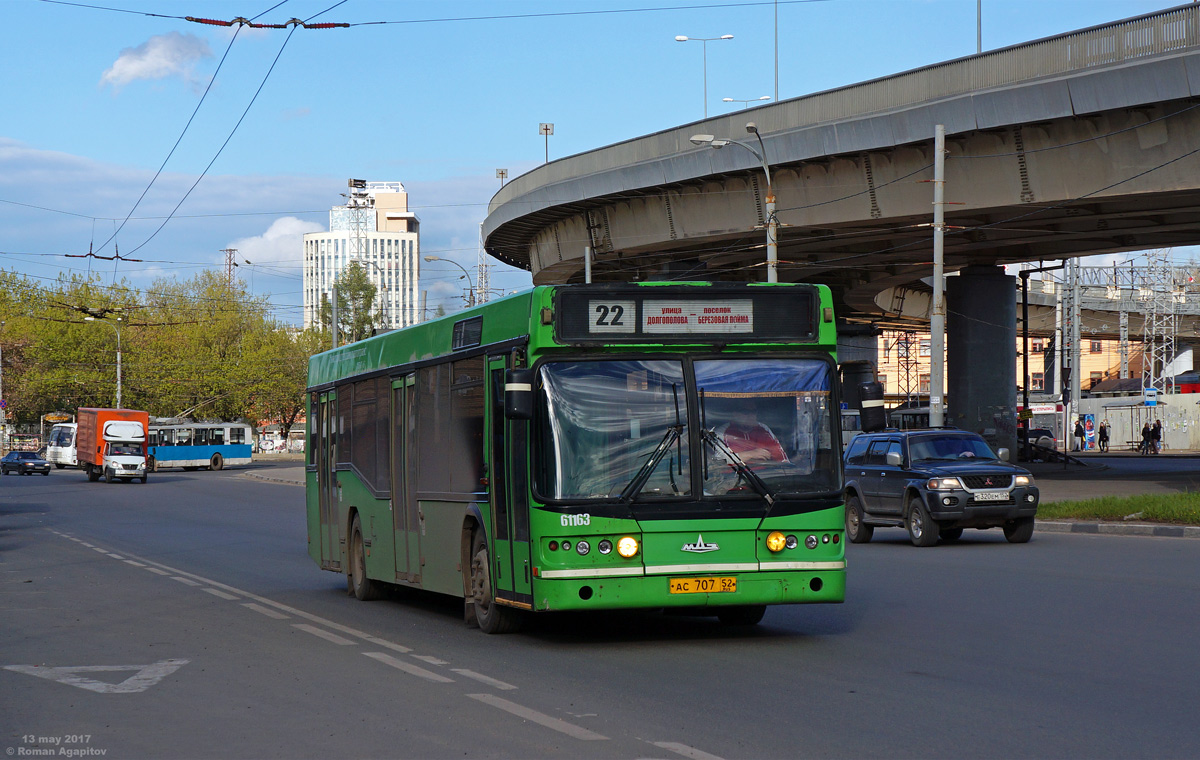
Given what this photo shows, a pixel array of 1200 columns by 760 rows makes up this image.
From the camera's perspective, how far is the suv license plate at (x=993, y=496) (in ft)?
66.2

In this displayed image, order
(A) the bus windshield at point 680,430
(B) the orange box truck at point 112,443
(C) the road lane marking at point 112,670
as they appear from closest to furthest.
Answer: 1. (C) the road lane marking at point 112,670
2. (A) the bus windshield at point 680,430
3. (B) the orange box truck at point 112,443

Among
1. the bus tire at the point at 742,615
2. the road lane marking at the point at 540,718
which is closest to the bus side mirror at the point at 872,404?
the bus tire at the point at 742,615

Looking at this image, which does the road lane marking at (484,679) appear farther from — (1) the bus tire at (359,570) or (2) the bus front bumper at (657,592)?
(1) the bus tire at (359,570)

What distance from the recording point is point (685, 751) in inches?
258

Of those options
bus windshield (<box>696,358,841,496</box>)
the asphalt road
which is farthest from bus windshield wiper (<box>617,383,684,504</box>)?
the asphalt road

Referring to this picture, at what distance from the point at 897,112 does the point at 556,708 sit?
2582 cm

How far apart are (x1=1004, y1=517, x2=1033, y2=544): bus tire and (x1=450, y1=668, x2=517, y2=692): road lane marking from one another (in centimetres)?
1348

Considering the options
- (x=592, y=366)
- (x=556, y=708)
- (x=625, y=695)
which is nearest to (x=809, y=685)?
(x=625, y=695)

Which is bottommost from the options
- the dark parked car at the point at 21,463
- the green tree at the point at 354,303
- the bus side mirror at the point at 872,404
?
the dark parked car at the point at 21,463

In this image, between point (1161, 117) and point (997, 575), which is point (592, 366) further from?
point (1161, 117)

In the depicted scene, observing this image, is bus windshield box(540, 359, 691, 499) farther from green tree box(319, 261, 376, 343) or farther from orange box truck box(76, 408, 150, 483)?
green tree box(319, 261, 376, 343)

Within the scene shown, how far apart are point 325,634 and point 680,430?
12.6ft

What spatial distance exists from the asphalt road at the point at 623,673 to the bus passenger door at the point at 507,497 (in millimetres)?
552

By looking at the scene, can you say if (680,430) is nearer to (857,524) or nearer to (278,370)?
(857,524)
